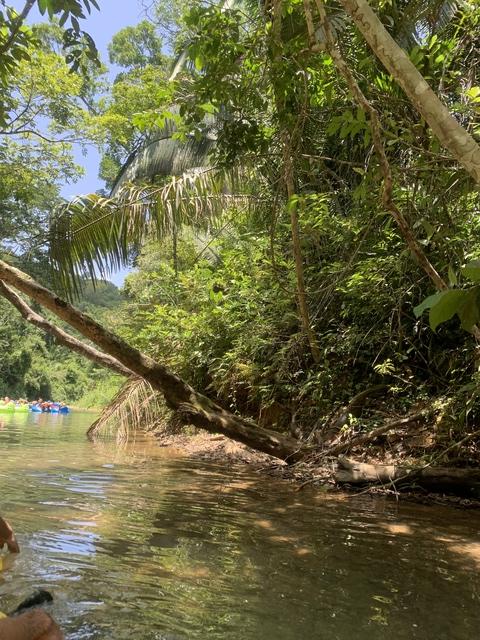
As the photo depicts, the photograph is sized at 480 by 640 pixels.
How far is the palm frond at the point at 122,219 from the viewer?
6656mm

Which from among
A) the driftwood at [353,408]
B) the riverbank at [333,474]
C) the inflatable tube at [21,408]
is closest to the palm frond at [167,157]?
the riverbank at [333,474]

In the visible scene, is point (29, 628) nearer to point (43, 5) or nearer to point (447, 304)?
point (447, 304)

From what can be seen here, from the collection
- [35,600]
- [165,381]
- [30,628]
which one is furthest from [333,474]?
[30,628]

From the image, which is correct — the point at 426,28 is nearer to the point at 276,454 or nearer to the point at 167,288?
the point at 276,454

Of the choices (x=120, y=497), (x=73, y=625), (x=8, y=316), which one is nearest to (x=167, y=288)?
(x=120, y=497)

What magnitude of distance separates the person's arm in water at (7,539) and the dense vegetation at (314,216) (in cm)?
280

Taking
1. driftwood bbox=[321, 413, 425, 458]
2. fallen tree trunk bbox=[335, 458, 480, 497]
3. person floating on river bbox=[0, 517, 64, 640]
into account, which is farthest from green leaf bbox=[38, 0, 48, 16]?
driftwood bbox=[321, 413, 425, 458]

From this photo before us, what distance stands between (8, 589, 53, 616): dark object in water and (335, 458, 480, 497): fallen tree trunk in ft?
11.1

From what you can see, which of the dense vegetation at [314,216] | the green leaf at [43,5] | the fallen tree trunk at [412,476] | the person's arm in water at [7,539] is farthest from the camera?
the fallen tree trunk at [412,476]

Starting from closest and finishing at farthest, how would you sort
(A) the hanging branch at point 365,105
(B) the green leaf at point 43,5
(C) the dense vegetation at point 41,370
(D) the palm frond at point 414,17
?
(B) the green leaf at point 43,5 < (A) the hanging branch at point 365,105 < (D) the palm frond at point 414,17 < (C) the dense vegetation at point 41,370

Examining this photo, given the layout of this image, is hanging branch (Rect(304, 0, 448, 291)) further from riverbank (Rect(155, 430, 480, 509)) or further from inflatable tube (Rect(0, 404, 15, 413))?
inflatable tube (Rect(0, 404, 15, 413))

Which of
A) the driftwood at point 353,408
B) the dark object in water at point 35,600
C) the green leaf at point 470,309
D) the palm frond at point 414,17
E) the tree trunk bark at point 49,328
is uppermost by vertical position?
the palm frond at point 414,17

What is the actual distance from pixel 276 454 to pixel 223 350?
3756 mm

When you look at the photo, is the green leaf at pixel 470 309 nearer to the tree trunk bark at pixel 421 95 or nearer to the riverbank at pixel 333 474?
the tree trunk bark at pixel 421 95
